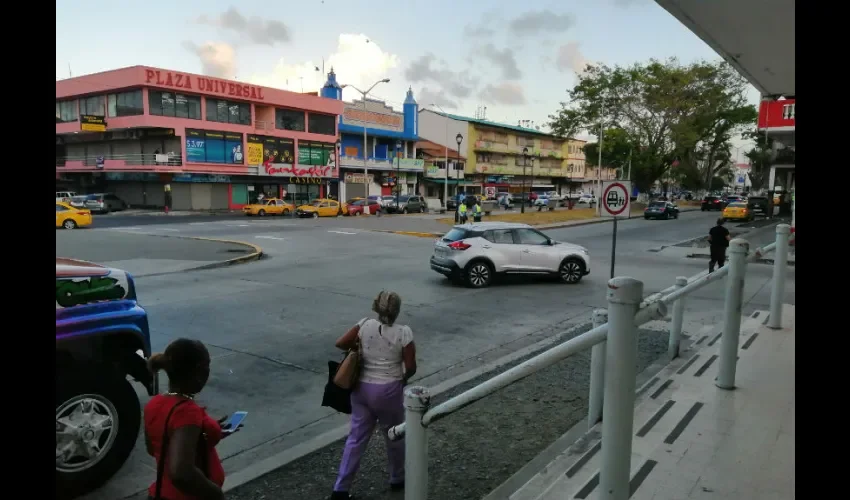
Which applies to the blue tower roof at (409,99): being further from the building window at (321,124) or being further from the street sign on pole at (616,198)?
the street sign on pole at (616,198)

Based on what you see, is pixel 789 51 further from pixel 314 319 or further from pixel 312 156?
pixel 312 156

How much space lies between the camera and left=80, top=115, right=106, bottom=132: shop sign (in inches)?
1838

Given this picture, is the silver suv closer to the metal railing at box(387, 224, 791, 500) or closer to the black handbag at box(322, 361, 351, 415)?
the black handbag at box(322, 361, 351, 415)

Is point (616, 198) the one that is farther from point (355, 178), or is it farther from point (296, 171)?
point (355, 178)

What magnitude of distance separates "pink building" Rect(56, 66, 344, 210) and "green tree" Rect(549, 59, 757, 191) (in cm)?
2426

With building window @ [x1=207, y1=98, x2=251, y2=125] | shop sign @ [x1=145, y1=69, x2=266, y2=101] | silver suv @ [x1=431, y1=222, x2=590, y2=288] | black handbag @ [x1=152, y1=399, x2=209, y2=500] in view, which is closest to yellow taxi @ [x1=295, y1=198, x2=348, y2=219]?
building window @ [x1=207, y1=98, x2=251, y2=125]

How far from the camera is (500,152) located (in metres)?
87.5

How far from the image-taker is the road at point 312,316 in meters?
6.19

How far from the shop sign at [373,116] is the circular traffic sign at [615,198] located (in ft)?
162

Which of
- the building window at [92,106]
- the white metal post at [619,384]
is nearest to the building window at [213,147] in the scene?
the building window at [92,106]

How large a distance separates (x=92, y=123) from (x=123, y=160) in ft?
11.5

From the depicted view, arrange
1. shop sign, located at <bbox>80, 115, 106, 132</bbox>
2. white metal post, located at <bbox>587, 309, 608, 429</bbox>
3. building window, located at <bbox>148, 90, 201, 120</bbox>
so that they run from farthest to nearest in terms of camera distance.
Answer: shop sign, located at <bbox>80, 115, 106, 132</bbox> → building window, located at <bbox>148, 90, 201, 120</bbox> → white metal post, located at <bbox>587, 309, 608, 429</bbox>

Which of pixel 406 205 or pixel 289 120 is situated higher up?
pixel 289 120

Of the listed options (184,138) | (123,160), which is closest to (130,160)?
(123,160)
